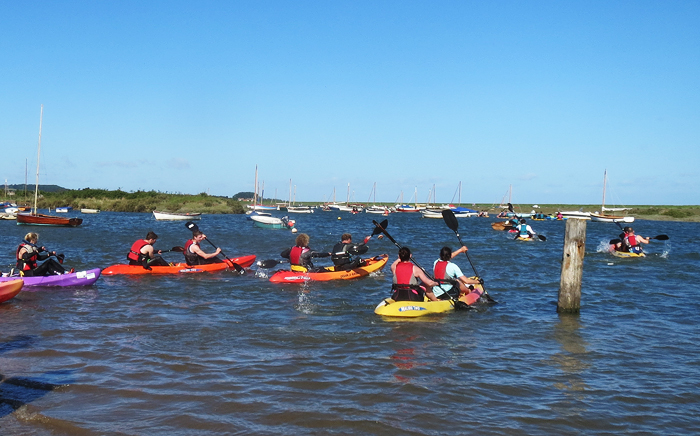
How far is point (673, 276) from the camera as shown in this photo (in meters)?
18.0

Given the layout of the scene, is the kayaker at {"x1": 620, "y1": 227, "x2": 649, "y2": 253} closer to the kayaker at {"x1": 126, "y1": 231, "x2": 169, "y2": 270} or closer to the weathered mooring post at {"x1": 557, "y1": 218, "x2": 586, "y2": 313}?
the weathered mooring post at {"x1": 557, "y1": 218, "x2": 586, "y2": 313}

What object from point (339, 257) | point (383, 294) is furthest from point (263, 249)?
point (383, 294)

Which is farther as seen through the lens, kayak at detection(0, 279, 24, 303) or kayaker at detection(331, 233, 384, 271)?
kayaker at detection(331, 233, 384, 271)

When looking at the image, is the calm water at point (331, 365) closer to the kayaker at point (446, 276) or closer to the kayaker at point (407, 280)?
the kayaker at point (407, 280)

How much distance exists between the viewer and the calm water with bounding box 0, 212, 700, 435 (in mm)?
5516

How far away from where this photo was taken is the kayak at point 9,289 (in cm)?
1045

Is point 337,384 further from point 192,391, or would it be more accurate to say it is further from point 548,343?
point 548,343

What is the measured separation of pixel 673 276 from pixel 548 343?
461 inches

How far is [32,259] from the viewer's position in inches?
496

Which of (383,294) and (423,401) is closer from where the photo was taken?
(423,401)

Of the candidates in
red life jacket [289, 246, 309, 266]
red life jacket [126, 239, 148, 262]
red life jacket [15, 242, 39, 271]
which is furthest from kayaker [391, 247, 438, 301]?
red life jacket [126, 239, 148, 262]

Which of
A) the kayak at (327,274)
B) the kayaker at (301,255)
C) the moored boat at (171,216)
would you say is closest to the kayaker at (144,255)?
the kayak at (327,274)

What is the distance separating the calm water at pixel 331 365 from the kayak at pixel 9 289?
22 cm

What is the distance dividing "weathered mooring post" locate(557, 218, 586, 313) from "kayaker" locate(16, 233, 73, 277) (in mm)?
10700
